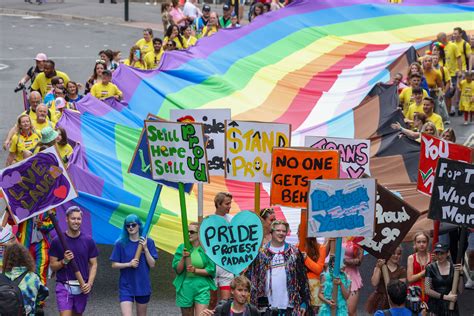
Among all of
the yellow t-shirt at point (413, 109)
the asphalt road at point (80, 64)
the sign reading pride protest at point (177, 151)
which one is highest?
the sign reading pride protest at point (177, 151)

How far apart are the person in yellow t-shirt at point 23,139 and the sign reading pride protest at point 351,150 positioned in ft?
13.7

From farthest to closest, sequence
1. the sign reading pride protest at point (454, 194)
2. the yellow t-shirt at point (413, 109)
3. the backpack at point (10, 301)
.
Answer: the yellow t-shirt at point (413, 109)
the sign reading pride protest at point (454, 194)
the backpack at point (10, 301)

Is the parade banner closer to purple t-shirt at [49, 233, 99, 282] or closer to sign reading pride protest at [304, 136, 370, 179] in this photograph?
sign reading pride protest at [304, 136, 370, 179]

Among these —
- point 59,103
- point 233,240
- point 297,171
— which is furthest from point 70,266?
point 59,103

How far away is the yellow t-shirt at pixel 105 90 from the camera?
18141 millimetres

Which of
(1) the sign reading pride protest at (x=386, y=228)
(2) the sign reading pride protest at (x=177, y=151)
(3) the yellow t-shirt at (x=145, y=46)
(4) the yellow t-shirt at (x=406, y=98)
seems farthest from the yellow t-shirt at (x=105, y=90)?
(1) the sign reading pride protest at (x=386, y=228)

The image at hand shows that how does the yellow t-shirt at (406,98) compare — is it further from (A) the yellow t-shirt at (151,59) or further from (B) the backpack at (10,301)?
(B) the backpack at (10,301)

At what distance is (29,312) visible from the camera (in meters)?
10.1

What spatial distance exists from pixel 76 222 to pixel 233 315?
7.83 feet

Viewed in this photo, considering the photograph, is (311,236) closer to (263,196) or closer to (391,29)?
(263,196)

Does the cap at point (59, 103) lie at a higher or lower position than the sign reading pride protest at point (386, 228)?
lower

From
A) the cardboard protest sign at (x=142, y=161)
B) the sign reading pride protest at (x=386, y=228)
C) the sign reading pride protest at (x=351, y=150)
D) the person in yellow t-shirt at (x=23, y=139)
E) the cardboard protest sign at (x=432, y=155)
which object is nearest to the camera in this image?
the sign reading pride protest at (x=386, y=228)

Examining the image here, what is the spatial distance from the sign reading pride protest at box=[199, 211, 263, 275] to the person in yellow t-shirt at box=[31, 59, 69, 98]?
29.2 feet

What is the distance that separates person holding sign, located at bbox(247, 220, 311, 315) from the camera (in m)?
10.6
